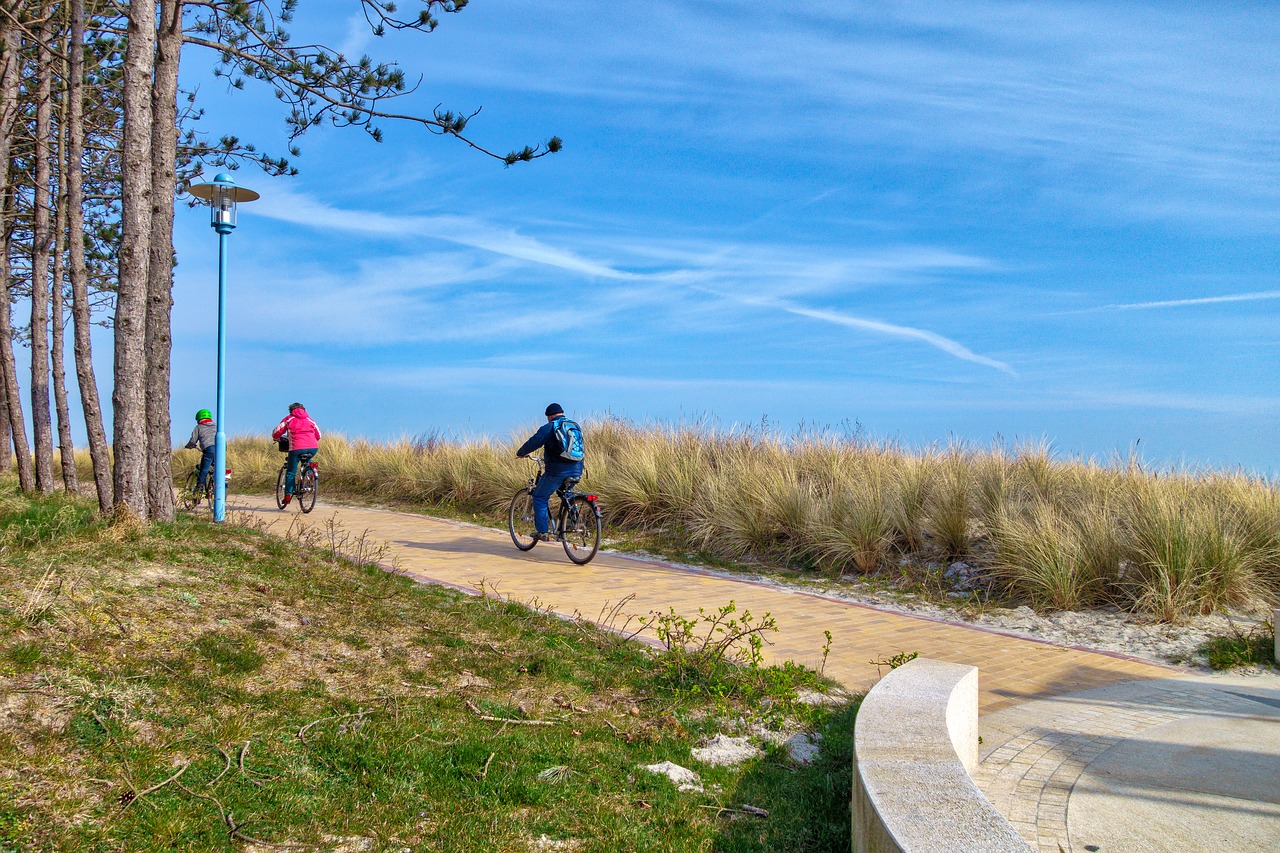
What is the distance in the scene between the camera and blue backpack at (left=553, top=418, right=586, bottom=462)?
38.2 ft

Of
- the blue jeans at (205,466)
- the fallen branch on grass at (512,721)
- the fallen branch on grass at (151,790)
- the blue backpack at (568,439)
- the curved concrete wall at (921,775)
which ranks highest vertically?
the blue backpack at (568,439)

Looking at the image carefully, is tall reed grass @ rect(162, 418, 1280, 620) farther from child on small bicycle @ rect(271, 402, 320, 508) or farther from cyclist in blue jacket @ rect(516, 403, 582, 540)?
child on small bicycle @ rect(271, 402, 320, 508)

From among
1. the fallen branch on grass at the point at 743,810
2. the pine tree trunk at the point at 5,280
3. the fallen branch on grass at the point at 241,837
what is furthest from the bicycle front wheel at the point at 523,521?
the pine tree trunk at the point at 5,280

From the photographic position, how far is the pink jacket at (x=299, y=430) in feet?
55.8

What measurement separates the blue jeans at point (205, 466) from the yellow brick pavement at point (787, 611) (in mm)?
4480

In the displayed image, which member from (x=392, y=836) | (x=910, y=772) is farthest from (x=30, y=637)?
(x=910, y=772)

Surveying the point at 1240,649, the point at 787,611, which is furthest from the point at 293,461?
the point at 1240,649

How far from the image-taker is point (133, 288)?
26.4ft

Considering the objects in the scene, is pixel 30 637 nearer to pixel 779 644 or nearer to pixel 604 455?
pixel 779 644

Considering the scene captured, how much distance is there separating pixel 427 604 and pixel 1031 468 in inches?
391

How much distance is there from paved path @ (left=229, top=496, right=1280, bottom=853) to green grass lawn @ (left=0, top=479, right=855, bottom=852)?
3.48 ft

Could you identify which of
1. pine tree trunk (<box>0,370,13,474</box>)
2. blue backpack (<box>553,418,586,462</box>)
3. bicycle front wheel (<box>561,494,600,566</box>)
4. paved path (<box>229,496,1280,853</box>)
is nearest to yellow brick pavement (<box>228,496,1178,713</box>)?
paved path (<box>229,496,1280,853</box>)

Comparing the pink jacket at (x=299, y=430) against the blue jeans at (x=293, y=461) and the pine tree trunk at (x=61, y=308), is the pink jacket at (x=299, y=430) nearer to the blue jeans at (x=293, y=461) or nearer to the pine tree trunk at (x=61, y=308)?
the blue jeans at (x=293, y=461)

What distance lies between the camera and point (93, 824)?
12.0 feet
